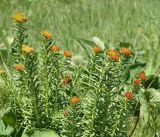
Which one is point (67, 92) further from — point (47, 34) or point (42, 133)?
point (47, 34)

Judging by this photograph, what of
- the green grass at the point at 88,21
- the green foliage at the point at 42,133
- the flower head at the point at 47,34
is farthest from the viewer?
the green grass at the point at 88,21

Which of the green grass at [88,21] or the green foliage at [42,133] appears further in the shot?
the green grass at [88,21]

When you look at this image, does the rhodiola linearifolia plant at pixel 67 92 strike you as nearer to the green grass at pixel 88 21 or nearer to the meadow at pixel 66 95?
the meadow at pixel 66 95

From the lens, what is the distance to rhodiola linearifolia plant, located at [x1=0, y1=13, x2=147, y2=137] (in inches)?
81.1

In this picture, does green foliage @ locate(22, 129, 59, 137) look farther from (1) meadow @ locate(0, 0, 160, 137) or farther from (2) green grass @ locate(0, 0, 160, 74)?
(2) green grass @ locate(0, 0, 160, 74)

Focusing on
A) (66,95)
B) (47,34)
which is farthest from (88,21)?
(47,34)

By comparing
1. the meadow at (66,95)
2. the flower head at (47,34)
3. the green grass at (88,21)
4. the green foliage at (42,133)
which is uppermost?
the green grass at (88,21)

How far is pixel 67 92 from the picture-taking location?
2324 millimetres

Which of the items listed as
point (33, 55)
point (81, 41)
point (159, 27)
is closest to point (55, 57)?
point (33, 55)

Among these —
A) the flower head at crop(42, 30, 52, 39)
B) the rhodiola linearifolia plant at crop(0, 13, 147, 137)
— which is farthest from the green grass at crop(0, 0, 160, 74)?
the flower head at crop(42, 30, 52, 39)

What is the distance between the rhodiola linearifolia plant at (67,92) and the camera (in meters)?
2.06

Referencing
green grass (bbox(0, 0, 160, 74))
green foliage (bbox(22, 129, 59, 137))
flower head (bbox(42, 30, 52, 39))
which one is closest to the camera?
flower head (bbox(42, 30, 52, 39))

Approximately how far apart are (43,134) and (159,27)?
276 cm

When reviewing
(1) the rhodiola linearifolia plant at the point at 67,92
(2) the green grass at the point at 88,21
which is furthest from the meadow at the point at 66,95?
(2) the green grass at the point at 88,21
